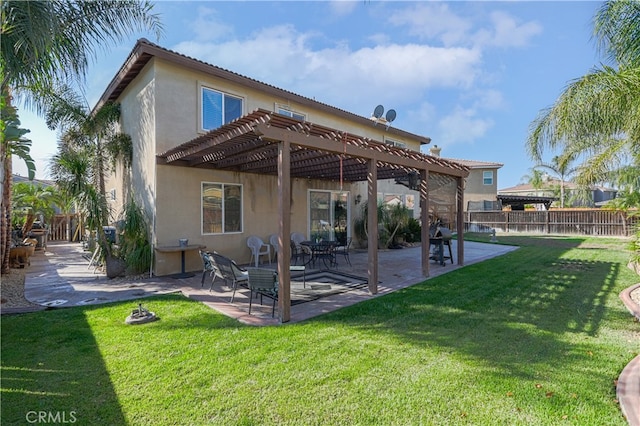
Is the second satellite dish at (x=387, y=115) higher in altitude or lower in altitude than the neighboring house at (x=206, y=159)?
higher

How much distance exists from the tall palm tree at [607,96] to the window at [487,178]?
78.3ft

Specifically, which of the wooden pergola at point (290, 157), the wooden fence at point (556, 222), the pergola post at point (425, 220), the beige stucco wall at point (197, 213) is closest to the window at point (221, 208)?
the beige stucco wall at point (197, 213)

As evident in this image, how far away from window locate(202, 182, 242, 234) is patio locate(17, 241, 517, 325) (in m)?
1.67

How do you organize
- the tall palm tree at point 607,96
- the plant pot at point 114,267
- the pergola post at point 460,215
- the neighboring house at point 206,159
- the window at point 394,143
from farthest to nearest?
the window at point 394,143 < the pergola post at point 460,215 < the plant pot at point 114,267 < the neighboring house at point 206,159 < the tall palm tree at point 607,96

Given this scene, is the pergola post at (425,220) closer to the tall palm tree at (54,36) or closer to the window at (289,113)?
the window at (289,113)

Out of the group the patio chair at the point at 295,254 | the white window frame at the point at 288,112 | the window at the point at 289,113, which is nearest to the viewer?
the patio chair at the point at 295,254

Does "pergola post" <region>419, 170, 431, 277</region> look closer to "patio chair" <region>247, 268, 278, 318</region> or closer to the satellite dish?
the satellite dish

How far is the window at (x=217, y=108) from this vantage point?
9.80m

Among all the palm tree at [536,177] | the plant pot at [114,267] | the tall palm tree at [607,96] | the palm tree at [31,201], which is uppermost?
the palm tree at [536,177]

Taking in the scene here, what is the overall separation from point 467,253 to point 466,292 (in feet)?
23.0

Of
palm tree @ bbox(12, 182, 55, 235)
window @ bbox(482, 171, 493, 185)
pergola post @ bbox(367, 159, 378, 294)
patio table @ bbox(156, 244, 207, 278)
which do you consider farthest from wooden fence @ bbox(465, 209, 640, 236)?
palm tree @ bbox(12, 182, 55, 235)

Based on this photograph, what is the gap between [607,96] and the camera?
6.75m

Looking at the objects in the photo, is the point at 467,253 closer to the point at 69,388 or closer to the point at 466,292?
the point at 466,292

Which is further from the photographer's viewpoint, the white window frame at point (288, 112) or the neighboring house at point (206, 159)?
the white window frame at point (288, 112)
